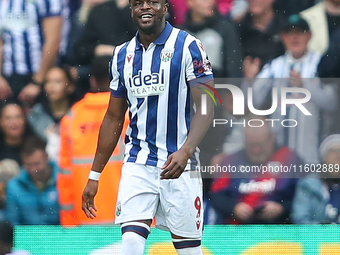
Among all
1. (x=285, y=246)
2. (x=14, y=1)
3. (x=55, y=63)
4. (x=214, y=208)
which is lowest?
(x=285, y=246)

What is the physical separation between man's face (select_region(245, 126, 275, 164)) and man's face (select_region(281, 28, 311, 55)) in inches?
22.2

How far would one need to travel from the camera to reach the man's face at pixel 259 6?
4176 mm

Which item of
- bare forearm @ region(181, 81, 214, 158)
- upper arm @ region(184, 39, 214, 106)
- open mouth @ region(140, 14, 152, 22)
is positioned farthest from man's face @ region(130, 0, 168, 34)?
bare forearm @ region(181, 81, 214, 158)

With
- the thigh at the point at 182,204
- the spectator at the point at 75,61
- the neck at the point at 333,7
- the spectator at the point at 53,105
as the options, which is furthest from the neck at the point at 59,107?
the neck at the point at 333,7

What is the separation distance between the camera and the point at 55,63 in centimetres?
423

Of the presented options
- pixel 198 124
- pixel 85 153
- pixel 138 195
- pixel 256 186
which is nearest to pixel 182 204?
pixel 138 195

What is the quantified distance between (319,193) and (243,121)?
72 cm

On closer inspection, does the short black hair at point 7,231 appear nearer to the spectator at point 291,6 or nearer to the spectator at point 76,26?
the spectator at point 76,26

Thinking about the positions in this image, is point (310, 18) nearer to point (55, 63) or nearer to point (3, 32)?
point (55, 63)

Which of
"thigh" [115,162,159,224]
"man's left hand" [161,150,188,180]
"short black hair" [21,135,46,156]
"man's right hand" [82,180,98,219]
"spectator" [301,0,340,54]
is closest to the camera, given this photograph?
"man's left hand" [161,150,188,180]

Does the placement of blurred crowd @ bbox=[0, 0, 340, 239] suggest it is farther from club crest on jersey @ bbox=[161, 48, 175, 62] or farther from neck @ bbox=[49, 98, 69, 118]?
club crest on jersey @ bbox=[161, 48, 175, 62]

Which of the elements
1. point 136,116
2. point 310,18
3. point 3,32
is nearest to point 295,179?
point 310,18

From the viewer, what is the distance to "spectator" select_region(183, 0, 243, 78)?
13.7 feet

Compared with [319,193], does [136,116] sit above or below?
above
